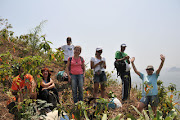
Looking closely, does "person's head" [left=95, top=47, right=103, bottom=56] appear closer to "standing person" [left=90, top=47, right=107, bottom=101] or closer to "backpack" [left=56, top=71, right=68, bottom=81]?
"standing person" [left=90, top=47, right=107, bottom=101]

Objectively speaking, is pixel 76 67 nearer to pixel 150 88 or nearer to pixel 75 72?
pixel 75 72

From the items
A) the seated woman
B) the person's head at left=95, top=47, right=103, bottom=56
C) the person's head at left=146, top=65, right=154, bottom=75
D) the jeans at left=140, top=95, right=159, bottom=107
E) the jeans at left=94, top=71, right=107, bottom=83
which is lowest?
the jeans at left=140, top=95, right=159, bottom=107

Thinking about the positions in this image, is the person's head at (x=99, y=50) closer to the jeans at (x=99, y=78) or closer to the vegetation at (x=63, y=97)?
the jeans at (x=99, y=78)

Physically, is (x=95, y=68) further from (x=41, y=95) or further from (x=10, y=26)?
(x=10, y=26)

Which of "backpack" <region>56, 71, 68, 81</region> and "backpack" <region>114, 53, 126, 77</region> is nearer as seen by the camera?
"backpack" <region>114, 53, 126, 77</region>

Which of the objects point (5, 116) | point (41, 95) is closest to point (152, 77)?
point (41, 95)

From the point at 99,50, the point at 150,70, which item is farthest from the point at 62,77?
the point at 150,70

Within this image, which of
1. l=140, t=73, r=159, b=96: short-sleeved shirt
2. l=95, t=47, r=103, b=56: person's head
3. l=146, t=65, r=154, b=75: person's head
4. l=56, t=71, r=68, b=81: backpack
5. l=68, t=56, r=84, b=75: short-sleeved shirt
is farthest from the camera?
l=56, t=71, r=68, b=81: backpack

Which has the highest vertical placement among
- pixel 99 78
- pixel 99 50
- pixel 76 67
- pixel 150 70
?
pixel 99 50

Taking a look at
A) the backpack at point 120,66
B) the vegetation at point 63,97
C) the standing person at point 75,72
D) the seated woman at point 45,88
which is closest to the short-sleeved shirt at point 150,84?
the vegetation at point 63,97

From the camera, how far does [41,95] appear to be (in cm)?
341

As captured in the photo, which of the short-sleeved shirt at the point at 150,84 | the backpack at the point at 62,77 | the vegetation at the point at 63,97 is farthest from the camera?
the backpack at the point at 62,77

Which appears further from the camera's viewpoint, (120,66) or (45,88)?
(120,66)

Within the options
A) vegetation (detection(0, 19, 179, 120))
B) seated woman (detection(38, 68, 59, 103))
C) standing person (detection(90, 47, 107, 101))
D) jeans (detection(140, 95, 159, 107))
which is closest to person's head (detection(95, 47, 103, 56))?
standing person (detection(90, 47, 107, 101))
